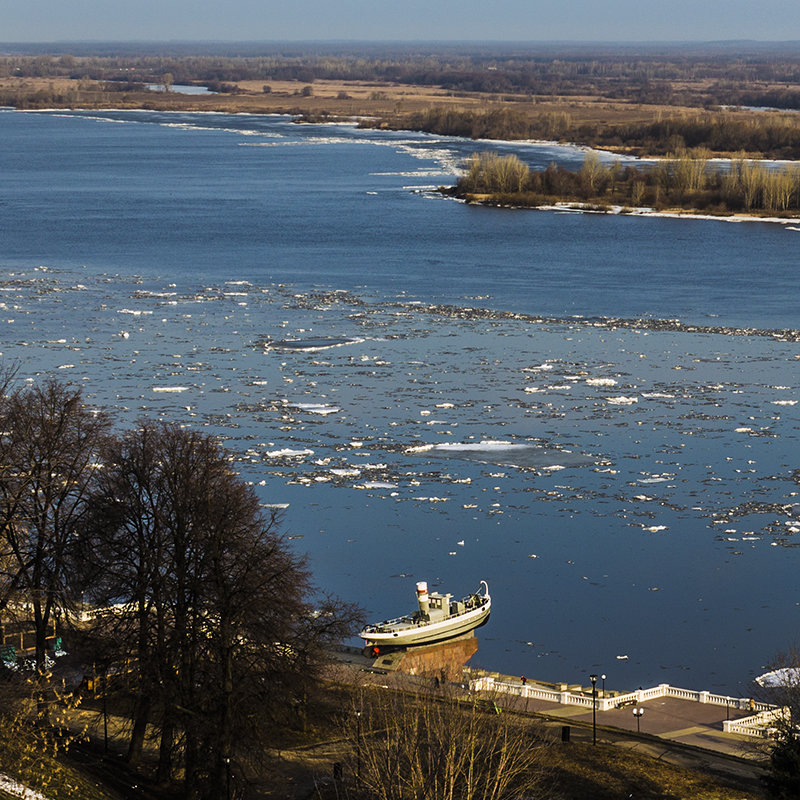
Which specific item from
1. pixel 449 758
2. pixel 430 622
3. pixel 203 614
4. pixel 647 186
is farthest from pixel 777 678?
pixel 647 186

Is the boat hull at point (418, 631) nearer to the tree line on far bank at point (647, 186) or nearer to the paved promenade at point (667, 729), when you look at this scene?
the paved promenade at point (667, 729)

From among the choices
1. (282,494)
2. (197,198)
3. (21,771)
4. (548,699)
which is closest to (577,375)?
(282,494)

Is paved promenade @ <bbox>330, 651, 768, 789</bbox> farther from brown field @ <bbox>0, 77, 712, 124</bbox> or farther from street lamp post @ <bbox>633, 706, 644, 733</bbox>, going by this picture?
brown field @ <bbox>0, 77, 712, 124</bbox>

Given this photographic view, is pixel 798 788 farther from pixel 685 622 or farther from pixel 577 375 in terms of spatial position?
pixel 577 375

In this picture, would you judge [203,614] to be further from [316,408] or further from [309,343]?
[309,343]

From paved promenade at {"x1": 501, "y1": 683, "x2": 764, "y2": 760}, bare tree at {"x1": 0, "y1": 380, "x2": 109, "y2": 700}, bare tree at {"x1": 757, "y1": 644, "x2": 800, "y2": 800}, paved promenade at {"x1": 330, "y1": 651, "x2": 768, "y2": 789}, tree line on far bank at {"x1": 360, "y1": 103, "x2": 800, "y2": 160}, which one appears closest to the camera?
bare tree at {"x1": 757, "y1": 644, "x2": 800, "y2": 800}

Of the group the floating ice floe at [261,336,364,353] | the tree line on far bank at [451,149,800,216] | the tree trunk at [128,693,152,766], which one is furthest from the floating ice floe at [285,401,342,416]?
the tree line on far bank at [451,149,800,216]
